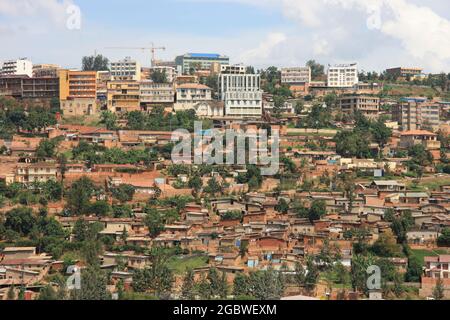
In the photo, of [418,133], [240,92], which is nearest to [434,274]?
[418,133]

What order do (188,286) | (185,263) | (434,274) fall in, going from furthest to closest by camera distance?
1. (185,263)
2. (434,274)
3. (188,286)

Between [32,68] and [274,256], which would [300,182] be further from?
[32,68]

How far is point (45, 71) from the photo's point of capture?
33.9 m

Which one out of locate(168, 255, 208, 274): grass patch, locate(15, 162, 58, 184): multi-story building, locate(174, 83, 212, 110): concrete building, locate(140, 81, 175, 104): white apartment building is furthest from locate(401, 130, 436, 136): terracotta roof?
locate(168, 255, 208, 274): grass patch

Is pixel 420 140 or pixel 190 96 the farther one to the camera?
pixel 190 96

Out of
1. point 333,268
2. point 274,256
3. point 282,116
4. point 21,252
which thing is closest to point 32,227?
point 21,252

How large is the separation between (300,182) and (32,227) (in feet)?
20.8

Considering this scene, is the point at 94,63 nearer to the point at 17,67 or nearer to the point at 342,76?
the point at 17,67

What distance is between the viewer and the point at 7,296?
13.5 metres

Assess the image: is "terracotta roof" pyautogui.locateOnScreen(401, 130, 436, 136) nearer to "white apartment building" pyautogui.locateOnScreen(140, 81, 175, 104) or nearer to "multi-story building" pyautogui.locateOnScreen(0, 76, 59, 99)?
"white apartment building" pyautogui.locateOnScreen(140, 81, 175, 104)

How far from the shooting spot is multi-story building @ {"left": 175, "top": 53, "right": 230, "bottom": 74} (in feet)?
129

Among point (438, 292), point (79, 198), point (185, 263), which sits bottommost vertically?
point (438, 292)

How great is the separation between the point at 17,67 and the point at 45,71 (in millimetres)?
3013

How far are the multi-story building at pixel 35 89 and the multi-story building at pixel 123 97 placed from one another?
5.42 feet
